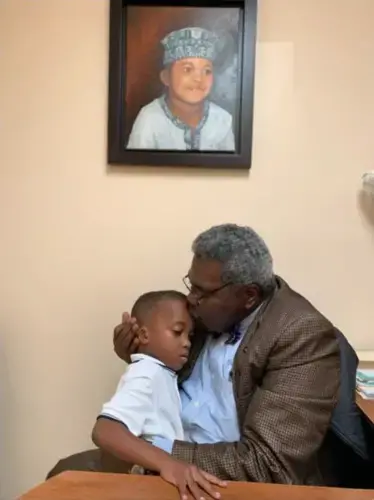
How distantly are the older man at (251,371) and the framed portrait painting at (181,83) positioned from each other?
1.72ft

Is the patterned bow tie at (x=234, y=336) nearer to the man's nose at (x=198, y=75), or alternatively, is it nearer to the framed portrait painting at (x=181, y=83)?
the framed portrait painting at (x=181, y=83)

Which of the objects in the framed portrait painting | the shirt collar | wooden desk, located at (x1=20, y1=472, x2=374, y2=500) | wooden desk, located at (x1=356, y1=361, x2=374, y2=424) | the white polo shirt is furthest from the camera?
the framed portrait painting

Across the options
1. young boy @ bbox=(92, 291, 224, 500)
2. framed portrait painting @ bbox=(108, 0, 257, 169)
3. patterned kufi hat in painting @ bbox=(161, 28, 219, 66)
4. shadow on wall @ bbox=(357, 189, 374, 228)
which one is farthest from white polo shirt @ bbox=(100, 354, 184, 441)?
patterned kufi hat in painting @ bbox=(161, 28, 219, 66)

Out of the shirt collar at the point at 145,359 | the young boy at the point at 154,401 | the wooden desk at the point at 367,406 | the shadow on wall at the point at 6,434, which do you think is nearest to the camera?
the young boy at the point at 154,401

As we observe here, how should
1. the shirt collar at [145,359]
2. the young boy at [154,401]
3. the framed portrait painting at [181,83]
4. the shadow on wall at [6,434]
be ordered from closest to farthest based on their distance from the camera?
the young boy at [154,401] → the shirt collar at [145,359] → the framed portrait painting at [181,83] → the shadow on wall at [6,434]

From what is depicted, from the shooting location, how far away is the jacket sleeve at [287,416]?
162 centimetres

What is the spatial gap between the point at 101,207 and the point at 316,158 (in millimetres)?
780

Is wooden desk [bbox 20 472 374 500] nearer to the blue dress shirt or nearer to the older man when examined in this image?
the older man

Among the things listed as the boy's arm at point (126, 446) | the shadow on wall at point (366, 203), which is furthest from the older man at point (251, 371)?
the shadow on wall at point (366, 203)

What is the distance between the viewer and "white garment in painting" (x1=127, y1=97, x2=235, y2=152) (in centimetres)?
224

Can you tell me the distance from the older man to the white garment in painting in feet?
1.66

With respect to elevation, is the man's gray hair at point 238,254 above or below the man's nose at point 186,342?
above

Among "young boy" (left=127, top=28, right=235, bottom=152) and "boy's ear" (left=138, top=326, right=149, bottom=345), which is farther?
"young boy" (left=127, top=28, right=235, bottom=152)

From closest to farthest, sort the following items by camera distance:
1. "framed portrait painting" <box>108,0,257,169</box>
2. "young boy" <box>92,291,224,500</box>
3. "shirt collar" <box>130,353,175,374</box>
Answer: "young boy" <box>92,291,224,500</box> < "shirt collar" <box>130,353,175,374</box> < "framed portrait painting" <box>108,0,257,169</box>
